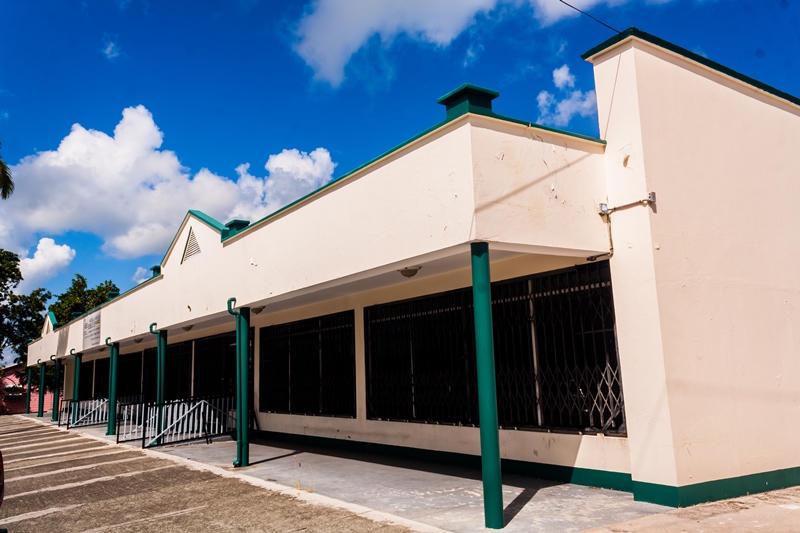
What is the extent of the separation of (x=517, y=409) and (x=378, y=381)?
332 centimetres

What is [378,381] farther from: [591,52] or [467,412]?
[591,52]

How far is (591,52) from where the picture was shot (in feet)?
25.0

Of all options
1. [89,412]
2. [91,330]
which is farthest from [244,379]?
[89,412]

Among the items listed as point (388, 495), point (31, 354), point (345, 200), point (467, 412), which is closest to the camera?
point (388, 495)

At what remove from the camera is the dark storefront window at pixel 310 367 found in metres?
12.1

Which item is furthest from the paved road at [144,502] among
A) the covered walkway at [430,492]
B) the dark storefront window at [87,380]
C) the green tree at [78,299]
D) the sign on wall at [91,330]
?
the green tree at [78,299]

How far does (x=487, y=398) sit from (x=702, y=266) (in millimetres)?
3107

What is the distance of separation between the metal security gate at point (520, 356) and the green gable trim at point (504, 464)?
0.49 meters

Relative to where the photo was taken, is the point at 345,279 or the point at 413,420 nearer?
the point at 345,279

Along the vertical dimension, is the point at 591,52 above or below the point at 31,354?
above

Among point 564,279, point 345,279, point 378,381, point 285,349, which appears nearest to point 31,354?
point 285,349

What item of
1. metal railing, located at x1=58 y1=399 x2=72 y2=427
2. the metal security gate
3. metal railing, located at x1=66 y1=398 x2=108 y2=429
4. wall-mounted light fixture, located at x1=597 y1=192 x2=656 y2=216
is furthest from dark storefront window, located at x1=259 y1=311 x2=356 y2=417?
metal railing, located at x1=58 y1=399 x2=72 y2=427

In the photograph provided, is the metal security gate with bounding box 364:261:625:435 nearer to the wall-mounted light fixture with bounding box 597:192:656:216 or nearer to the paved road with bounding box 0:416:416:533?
the wall-mounted light fixture with bounding box 597:192:656:216

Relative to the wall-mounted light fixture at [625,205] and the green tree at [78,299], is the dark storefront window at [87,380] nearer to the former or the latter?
the green tree at [78,299]
